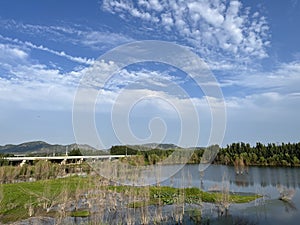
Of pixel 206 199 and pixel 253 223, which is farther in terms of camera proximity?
pixel 206 199

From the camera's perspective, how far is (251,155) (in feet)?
160

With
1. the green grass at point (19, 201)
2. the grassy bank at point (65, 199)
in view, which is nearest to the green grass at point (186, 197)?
the grassy bank at point (65, 199)

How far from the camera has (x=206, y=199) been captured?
17.3m

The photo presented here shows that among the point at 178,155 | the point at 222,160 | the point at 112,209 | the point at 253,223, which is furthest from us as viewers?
the point at 222,160

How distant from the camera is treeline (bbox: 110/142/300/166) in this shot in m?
A: 43.6

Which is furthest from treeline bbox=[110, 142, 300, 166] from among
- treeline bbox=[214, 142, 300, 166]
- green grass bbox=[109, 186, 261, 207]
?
green grass bbox=[109, 186, 261, 207]

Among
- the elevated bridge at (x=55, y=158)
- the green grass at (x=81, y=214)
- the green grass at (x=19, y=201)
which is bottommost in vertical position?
the green grass at (x=81, y=214)

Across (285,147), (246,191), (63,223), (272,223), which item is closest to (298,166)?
(285,147)

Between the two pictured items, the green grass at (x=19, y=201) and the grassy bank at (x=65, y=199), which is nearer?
the green grass at (x=19, y=201)

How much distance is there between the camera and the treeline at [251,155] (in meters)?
43.6

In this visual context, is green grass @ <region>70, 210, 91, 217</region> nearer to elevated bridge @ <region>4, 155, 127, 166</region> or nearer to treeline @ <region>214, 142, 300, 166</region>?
elevated bridge @ <region>4, 155, 127, 166</region>

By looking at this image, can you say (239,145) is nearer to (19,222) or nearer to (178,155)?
(178,155)

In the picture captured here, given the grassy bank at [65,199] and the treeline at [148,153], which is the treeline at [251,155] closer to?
the treeline at [148,153]

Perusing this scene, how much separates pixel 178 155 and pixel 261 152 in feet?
65.6
